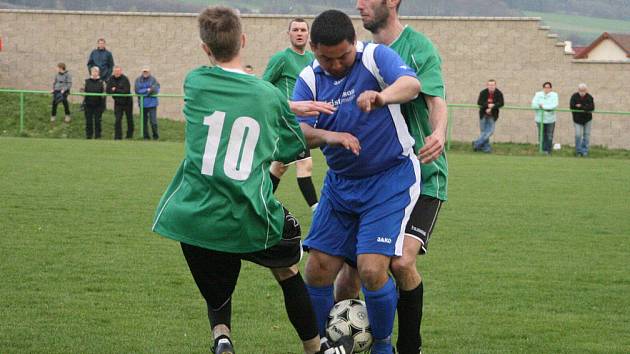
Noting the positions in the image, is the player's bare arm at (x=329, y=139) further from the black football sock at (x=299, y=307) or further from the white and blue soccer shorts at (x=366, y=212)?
the black football sock at (x=299, y=307)

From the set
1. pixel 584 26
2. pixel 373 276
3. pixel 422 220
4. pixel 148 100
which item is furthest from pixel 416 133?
pixel 584 26

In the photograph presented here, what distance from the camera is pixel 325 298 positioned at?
5.99m

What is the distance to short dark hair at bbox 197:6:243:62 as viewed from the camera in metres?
4.95

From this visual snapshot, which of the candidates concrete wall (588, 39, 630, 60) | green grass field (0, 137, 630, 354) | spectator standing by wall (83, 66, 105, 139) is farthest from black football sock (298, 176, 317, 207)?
concrete wall (588, 39, 630, 60)

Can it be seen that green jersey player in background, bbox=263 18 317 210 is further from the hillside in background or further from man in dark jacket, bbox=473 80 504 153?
the hillside in background

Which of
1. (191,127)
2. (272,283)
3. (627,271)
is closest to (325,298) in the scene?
(191,127)

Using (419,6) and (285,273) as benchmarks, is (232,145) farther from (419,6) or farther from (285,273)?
(419,6)

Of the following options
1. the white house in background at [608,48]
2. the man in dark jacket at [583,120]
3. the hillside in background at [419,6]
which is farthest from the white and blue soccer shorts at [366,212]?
the white house in background at [608,48]

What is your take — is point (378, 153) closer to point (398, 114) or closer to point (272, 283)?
point (398, 114)

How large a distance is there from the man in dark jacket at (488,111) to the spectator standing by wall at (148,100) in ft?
27.3

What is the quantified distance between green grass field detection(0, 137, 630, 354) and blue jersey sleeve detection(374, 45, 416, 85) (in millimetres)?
1726

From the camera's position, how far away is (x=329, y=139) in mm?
5426

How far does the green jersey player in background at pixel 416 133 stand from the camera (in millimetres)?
5711

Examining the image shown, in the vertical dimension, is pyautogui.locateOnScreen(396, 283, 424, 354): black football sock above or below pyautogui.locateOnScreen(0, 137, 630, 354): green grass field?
above
